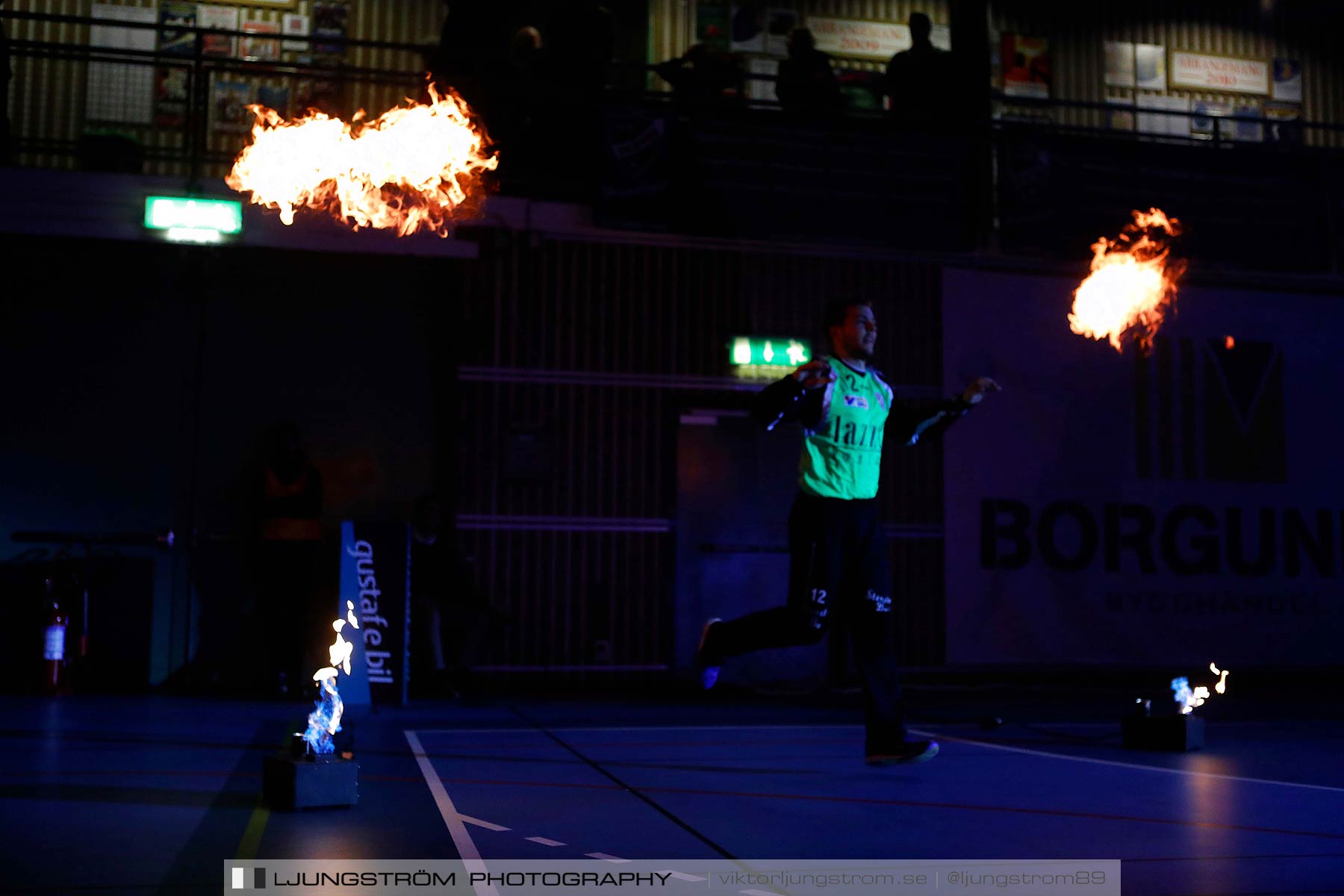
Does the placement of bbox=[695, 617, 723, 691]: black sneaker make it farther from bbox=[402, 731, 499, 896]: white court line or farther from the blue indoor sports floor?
bbox=[402, 731, 499, 896]: white court line

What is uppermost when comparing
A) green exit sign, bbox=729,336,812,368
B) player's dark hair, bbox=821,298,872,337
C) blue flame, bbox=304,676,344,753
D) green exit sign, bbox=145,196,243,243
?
green exit sign, bbox=145,196,243,243

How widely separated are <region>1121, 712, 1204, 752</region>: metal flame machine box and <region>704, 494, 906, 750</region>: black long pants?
1679 millimetres

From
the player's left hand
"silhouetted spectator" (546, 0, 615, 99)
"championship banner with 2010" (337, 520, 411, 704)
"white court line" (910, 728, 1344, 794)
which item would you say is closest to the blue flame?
the player's left hand

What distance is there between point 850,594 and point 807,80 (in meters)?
8.02

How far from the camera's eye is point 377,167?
10.5 metres

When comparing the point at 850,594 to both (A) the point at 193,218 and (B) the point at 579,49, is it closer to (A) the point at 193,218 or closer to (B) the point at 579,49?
(A) the point at 193,218

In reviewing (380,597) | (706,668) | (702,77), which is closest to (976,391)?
(706,668)

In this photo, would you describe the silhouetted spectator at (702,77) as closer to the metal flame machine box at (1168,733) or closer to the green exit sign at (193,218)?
the green exit sign at (193,218)

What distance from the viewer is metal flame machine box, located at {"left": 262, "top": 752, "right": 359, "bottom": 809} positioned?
4.45m

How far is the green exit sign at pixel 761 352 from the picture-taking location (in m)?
12.4

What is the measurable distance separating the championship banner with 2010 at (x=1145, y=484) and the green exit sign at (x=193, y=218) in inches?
274

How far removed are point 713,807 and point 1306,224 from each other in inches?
465

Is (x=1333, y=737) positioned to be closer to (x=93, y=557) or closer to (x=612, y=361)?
(x=612, y=361)

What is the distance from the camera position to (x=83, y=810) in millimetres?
4488
